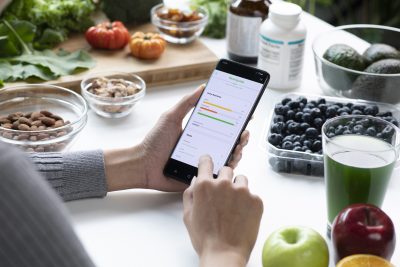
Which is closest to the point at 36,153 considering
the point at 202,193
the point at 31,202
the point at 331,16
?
the point at 202,193

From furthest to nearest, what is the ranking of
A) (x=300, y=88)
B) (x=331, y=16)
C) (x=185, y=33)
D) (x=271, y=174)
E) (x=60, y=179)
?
(x=331, y=16)
(x=185, y=33)
(x=300, y=88)
(x=271, y=174)
(x=60, y=179)

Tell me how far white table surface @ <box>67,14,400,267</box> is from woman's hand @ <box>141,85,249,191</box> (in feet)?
0.08

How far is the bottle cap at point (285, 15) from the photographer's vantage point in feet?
4.94

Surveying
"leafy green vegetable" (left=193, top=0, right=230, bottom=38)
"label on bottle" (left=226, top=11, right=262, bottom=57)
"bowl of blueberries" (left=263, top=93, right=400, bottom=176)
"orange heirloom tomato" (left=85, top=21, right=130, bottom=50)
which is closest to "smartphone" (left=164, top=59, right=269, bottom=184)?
"bowl of blueberries" (left=263, top=93, right=400, bottom=176)

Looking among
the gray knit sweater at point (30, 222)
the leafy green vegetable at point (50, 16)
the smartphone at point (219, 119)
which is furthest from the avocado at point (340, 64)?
the gray knit sweater at point (30, 222)

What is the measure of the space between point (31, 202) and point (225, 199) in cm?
38

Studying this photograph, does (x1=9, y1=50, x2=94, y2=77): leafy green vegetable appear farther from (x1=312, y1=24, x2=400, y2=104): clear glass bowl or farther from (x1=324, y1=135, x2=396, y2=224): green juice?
(x1=324, y1=135, x2=396, y2=224): green juice

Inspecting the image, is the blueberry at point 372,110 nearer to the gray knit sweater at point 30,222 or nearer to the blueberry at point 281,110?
the blueberry at point 281,110

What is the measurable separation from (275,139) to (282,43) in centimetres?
33

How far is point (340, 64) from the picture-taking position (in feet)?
5.01

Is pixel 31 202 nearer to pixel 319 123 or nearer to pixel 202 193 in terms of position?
pixel 202 193

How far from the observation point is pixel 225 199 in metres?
1.02

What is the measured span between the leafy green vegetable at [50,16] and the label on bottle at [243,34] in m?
0.41

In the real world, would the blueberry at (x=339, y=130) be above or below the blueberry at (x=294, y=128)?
above
